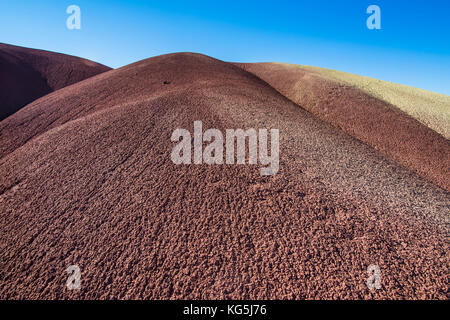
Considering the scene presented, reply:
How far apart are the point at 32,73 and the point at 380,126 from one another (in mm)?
28710

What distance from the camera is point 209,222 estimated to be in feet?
12.7

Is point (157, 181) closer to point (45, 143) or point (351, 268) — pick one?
point (351, 268)

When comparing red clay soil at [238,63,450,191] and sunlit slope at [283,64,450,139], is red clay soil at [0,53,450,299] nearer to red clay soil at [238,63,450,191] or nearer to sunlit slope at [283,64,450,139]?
red clay soil at [238,63,450,191]

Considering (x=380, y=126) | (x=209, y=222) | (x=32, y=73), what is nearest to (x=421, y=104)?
(x=380, y=126)

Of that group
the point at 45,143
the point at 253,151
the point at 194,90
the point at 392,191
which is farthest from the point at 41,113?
the point at 392,191

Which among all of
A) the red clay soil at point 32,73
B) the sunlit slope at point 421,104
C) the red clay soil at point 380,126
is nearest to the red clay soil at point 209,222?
the red clay soil at point 380,126

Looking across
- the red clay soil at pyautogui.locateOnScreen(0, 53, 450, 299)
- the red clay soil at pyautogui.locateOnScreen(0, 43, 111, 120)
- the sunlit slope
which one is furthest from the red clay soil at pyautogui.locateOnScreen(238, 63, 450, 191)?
the red clay soil at pyautogui.locateOnScreen(0, 43, 111, 120)

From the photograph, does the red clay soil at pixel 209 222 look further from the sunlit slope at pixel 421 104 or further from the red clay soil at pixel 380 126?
the sunlit slope at pixel 421 104

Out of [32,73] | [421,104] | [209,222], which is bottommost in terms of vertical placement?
[209,222]

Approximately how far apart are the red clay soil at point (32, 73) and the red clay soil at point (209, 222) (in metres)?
14.0

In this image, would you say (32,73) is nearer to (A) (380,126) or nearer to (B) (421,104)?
(A) (380,126)

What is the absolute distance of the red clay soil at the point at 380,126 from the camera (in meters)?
7.09

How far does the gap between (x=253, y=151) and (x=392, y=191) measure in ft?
10.7

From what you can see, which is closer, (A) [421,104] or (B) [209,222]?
(B) [209,222]
